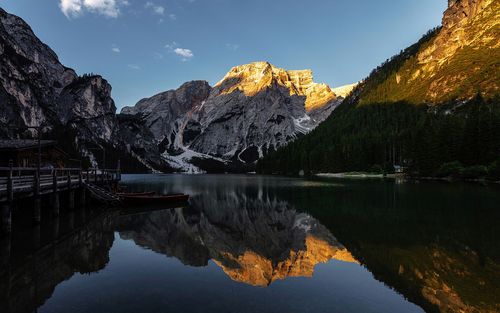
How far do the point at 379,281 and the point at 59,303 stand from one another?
48.1 ft

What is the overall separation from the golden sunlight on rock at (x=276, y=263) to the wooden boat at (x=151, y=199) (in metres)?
29.1

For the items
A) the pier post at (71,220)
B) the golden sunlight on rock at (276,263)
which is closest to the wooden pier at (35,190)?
the pier post at (71,220)

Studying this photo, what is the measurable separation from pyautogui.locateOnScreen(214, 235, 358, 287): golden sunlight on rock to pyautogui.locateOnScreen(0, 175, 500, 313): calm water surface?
0.21 ft

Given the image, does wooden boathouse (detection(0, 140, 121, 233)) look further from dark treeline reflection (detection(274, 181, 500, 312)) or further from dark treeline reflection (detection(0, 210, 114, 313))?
dark treeline reflection (detection(274, 181, 500, 312))

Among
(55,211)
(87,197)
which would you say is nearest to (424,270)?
(55,211)

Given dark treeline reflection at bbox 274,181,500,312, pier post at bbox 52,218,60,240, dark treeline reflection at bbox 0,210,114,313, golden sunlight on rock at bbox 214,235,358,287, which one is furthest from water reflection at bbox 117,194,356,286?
pier post at bbox 52,218,60,240

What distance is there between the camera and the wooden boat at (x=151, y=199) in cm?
4874

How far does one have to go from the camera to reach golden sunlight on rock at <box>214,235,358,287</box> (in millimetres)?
18500

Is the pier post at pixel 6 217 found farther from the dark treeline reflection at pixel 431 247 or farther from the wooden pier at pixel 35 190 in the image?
the dark treeline reflection at pixel 431 247

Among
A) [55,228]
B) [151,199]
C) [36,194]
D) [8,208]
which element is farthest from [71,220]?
[151,199]

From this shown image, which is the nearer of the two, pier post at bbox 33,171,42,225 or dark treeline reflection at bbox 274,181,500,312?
dark treeline reflection at bbox 274,181,500,312

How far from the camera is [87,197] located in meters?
50.3

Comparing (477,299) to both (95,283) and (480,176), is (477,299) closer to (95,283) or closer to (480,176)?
(95,283)

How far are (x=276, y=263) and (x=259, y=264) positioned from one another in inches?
42.4
